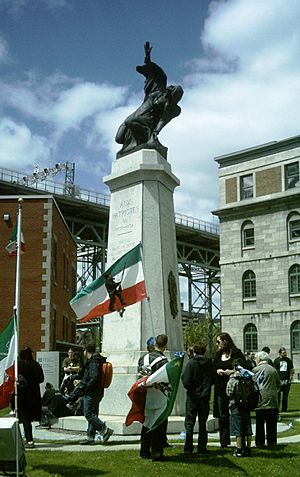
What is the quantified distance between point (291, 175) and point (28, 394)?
1503 inches

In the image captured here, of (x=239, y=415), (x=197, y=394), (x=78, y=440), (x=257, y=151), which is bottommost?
(x=78, y=440)

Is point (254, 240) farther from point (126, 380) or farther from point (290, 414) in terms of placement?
point (126, 380)

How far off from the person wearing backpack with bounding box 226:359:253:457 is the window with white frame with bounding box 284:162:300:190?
3796 cm

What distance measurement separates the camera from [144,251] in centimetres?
1530

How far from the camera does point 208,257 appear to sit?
66.1 metres

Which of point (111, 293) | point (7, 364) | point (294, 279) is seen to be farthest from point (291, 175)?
point (7, 364)

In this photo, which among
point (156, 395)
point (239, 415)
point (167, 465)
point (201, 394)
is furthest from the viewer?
point (201, 394)

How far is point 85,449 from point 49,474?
2.15m

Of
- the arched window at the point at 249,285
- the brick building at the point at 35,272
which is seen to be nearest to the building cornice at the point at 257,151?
the arched window at the point at 249,285

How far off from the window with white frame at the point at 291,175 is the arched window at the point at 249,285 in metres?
6.80

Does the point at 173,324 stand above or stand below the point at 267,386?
above

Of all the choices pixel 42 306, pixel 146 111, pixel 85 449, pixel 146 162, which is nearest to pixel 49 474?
pixel 85 449

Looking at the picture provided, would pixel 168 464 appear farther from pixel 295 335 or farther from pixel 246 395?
pixel 295 335

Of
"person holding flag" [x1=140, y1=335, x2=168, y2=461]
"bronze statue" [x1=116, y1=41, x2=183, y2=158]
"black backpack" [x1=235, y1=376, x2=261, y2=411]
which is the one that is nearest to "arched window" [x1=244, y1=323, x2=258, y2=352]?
"bronze statue" [x1=116, y1=41, x2=183, y2=158]
